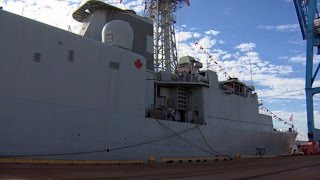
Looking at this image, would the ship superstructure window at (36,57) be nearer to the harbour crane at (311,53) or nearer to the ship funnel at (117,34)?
the ship funnel at (117,34)

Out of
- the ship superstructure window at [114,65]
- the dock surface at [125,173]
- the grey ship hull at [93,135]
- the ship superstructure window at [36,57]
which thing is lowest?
the dock surface at [125,173]

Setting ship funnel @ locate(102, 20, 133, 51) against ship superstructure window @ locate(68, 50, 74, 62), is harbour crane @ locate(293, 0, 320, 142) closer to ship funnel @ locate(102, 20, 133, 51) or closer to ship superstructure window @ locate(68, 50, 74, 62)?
ship funnel @ locate(102, 20, 133, 51)

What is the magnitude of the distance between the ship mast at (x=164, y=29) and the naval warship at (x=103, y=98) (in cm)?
147

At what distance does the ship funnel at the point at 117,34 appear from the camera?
15.2 m

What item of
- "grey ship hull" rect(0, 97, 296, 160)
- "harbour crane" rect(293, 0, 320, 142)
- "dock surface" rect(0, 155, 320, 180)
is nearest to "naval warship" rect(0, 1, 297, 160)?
"grey ship hull" rect(0, 97, 296, 160)

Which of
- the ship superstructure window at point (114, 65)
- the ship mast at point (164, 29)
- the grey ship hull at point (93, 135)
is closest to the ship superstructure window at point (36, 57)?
the grey ship hull at point (93, 135)

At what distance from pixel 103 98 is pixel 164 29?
10826 millimetres

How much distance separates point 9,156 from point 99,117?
3.56 meters

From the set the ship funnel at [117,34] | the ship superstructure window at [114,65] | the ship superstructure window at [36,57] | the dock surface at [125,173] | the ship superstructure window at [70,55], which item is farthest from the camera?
the ship funnel at [117,34]

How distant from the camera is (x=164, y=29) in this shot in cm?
2341

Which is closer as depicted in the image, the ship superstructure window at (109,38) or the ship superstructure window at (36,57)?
the ship superstructure window at (36,57)

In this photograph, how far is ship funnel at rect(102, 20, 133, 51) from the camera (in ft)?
49.9

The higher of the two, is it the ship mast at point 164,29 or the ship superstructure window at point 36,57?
the ship mast at point 164,29

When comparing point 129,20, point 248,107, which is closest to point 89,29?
point 129,20
